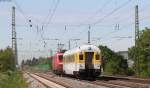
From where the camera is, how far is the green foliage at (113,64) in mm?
85463

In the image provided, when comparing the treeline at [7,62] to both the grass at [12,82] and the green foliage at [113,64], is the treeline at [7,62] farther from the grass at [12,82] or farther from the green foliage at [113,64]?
the grass at [12,82]

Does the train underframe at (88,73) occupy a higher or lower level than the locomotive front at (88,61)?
lower

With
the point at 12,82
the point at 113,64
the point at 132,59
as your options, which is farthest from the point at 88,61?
the point at 132,59

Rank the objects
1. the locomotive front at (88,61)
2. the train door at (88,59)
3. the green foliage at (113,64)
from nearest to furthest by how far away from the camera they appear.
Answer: the locomotive front at (88,61), the train door at (88,59), the green foliage at (113,64)

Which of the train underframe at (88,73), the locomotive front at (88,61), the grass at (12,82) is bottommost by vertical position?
the grass at (12,82)

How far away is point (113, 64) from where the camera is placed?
88.4 metres

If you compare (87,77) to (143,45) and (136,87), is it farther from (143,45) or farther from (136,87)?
(143,45)

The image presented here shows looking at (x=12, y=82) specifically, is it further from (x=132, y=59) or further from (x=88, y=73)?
(x=132, y=59)

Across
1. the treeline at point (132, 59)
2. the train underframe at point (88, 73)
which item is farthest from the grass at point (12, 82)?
the treeline at point (132, 59)

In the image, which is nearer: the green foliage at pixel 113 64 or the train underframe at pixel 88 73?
the train underframe at pixel 88 73

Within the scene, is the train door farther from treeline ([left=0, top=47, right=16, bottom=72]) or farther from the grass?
treeline ([left=0, top=47, right=16, bottom=72])

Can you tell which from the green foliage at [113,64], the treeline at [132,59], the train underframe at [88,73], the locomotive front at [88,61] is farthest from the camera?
the treeline at [132,59]

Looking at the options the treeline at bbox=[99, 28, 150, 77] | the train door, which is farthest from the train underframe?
the treeline at bbox=[99, 28, 150, 77]

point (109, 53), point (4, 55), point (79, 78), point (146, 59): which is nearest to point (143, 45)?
point (146, 59)
